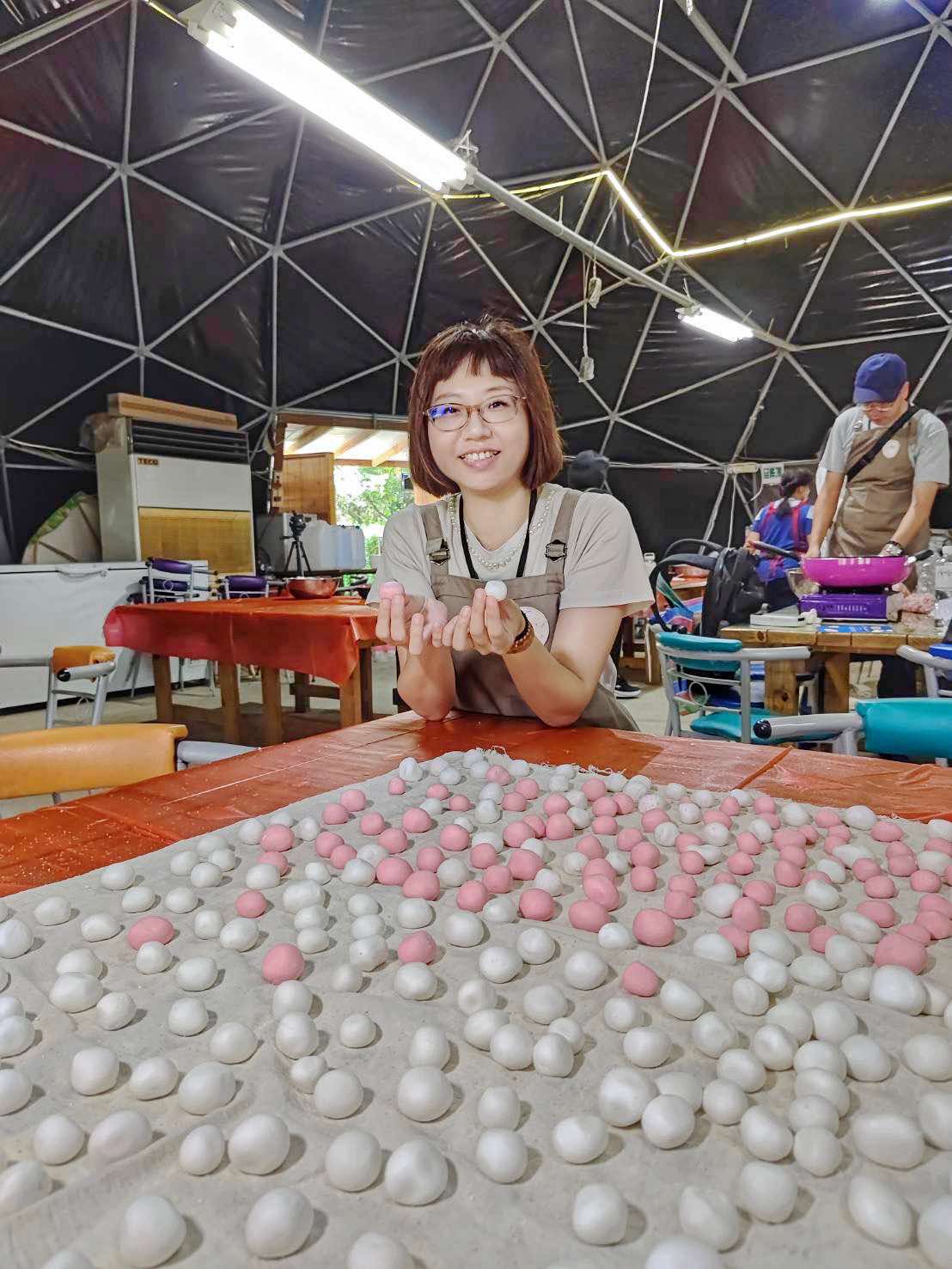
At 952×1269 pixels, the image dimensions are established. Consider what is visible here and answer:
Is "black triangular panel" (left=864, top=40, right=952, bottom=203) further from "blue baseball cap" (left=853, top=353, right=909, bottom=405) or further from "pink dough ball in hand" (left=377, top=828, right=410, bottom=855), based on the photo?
"pink dough ball in hand" (left=377, top=828, right=410, bottom=855)

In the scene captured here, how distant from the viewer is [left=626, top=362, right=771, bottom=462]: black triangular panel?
289 inches

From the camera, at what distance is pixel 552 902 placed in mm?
627

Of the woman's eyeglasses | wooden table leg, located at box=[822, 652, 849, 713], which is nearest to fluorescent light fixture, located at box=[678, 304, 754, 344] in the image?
wooden table leg, located at box=[822, 652, 849, 713]

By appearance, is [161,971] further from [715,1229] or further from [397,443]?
[397,443]

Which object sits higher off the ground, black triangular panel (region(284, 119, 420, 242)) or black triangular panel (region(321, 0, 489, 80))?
black triangular panel (region(321, 0, 489, 80))

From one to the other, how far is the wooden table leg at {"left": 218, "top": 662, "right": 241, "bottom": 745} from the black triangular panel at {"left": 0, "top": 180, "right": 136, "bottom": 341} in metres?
3.02

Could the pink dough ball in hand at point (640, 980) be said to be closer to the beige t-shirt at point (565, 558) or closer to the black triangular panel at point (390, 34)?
the beige t-shirt at point (565, 558)

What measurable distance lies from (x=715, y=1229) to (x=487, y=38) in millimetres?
5508

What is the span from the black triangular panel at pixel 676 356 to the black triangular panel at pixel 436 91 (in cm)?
284

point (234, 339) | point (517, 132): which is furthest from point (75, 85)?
point (517, 132)

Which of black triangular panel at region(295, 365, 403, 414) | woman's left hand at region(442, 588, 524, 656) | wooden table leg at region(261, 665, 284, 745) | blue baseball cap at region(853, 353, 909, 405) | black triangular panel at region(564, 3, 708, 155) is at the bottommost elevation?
wooden table leg at region(261, 665, 284, 745)

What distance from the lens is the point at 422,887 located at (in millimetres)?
651

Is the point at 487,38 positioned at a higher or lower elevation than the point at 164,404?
higher

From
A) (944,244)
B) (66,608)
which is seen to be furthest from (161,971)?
(944,244)
